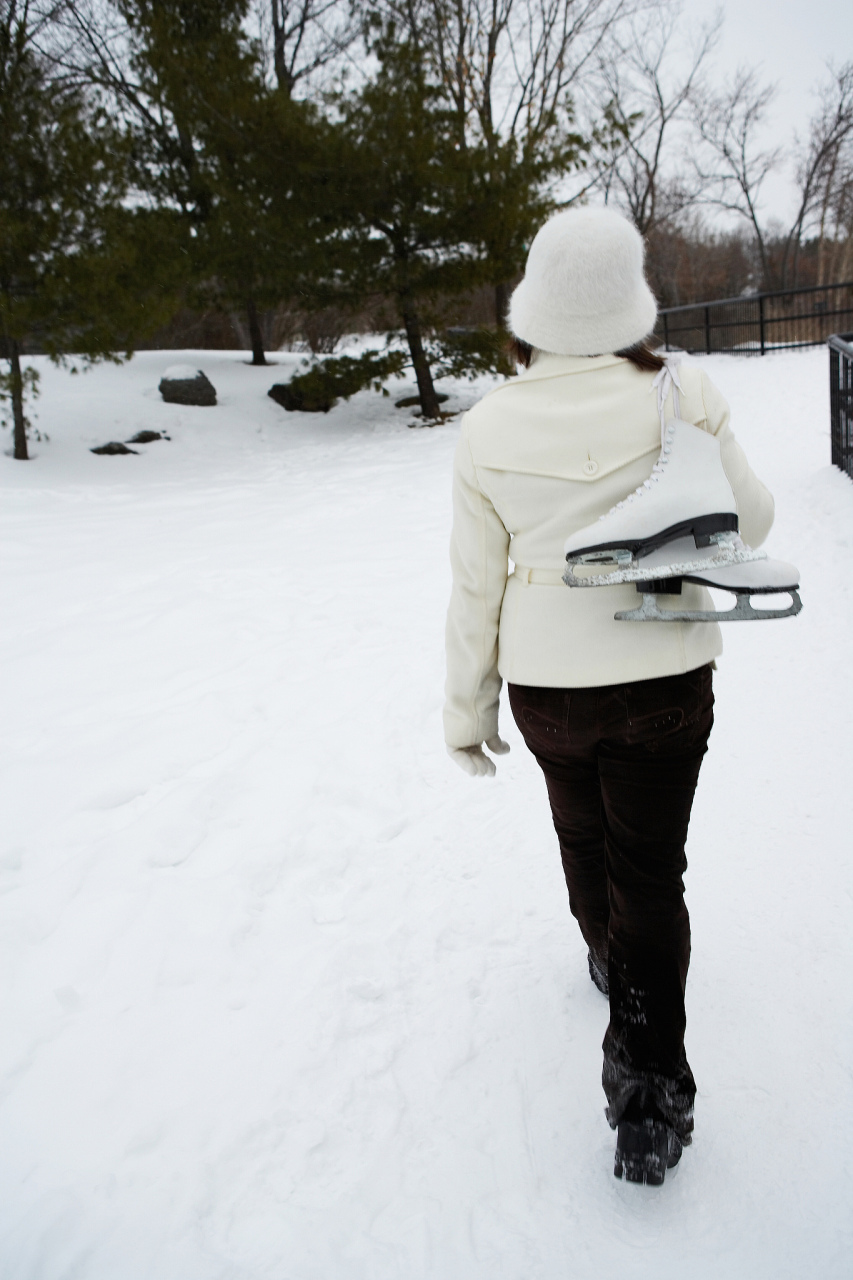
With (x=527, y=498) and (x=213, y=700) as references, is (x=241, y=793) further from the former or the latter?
(x=527, y=498)

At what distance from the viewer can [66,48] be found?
15945mm

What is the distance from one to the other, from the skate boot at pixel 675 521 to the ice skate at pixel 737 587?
0.03 metres

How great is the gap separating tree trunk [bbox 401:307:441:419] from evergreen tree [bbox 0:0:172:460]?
383 cm

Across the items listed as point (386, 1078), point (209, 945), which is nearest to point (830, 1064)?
point (386, 1078)

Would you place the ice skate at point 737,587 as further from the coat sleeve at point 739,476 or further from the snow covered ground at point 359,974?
the snow covered ground at point 359,974

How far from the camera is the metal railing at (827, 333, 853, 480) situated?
6.42 metres

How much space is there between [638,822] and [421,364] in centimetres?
1247

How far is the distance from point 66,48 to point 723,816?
18984 mm

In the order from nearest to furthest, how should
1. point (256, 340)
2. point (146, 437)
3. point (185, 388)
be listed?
point (146, 437) < point (185, 388) < point (256, 340)

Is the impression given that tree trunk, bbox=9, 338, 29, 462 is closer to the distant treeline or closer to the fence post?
the distant treeline

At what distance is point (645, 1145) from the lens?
5.54 ft

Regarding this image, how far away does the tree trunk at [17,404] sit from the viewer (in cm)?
1015

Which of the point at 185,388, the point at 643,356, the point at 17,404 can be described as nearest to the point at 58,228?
the point at 17,404

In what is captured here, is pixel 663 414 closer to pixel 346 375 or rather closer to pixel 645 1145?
pixel 645 1145
